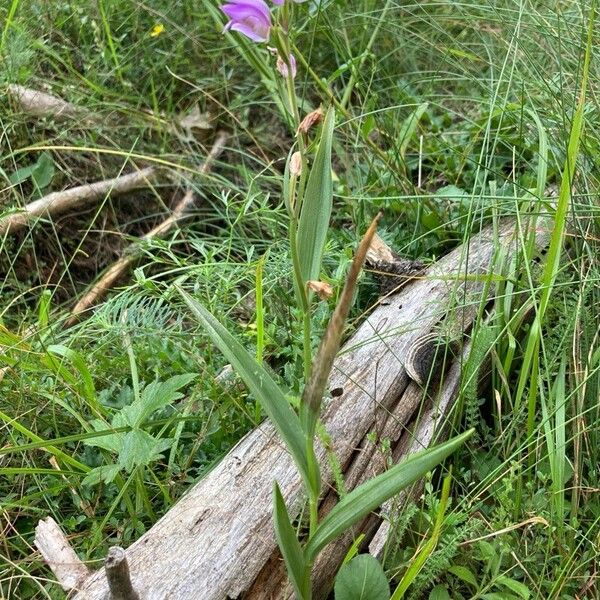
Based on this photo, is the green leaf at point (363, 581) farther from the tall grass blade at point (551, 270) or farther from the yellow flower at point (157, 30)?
the yellow flower at point (157, 30)

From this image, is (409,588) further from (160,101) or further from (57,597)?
(160,101)

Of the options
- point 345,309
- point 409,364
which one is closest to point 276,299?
point 409,364

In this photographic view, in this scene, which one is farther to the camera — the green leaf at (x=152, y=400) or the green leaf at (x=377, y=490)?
the green leaf at (x=152, y=400)

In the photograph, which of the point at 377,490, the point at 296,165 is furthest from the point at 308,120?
the point at 377,490

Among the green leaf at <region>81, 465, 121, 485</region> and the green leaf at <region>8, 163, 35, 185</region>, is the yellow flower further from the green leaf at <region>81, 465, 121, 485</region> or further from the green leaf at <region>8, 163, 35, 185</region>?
the green leaf at <region>81, 465, 121, 485</region>

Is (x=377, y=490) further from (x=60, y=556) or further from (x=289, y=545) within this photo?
(x=60, y=556)

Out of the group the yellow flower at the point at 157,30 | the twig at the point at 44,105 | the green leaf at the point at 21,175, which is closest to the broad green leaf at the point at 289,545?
the green leaf at the point at 21,175
